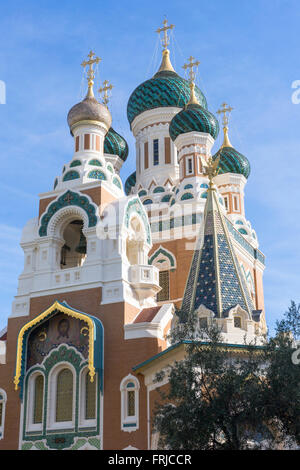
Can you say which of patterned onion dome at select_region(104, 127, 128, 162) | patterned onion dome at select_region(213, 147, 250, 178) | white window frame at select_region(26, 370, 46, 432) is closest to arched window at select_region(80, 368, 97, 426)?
white window frame at select_region(26, 370, 46, 432)

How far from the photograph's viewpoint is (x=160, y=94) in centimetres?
2645

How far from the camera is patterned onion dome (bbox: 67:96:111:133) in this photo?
65.0 feet

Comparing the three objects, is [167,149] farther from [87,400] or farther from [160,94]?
[87,400]

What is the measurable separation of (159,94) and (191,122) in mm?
3183

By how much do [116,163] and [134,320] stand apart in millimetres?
12880

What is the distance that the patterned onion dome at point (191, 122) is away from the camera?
2395cm

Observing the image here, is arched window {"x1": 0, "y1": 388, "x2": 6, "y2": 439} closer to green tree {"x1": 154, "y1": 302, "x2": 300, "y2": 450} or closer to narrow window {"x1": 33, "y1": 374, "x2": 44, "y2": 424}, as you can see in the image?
narrow window {"x1": 33, "y1": 374, "x2": 44, "y2": 424}

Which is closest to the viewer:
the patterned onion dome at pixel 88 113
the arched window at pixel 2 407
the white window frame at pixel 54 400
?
the white window frame at pixel 54 400

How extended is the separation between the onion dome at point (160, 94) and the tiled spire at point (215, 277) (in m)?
10.4

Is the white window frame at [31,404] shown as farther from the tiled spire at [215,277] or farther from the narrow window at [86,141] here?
the narrow window at [86,141]

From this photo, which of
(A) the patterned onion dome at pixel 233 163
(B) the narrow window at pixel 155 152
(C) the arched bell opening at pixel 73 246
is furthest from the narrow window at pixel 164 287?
(A) the patterned onion dome at pixel 233 163

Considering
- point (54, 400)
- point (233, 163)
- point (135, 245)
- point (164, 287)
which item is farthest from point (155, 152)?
point (54, 400)

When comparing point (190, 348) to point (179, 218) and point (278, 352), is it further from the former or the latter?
point (179, 218)
